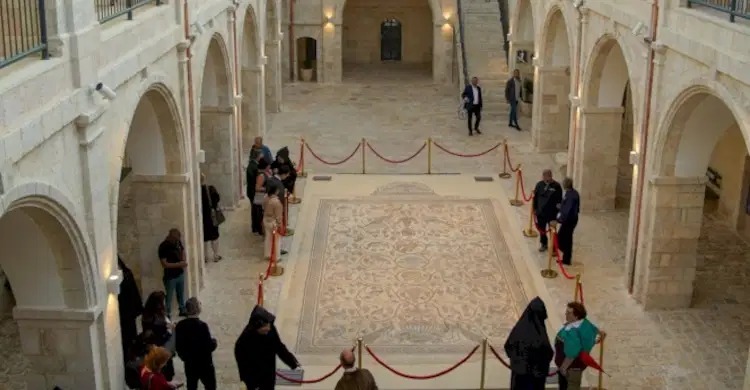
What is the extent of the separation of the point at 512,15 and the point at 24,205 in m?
19.0

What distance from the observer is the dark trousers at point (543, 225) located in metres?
15.3

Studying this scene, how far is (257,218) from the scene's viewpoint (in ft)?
53.2

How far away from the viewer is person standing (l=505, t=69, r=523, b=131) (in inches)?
922

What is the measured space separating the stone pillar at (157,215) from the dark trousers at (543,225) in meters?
5.69

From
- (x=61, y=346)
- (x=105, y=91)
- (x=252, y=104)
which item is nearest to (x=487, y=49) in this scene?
(x=252, y=104)

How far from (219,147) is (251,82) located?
3.73 m

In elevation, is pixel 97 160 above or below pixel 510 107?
above

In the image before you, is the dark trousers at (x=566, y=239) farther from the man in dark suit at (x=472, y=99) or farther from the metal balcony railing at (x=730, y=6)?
the man in dark suit at (x=472, y=99)

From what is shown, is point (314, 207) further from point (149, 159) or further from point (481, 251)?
point (149, 159)

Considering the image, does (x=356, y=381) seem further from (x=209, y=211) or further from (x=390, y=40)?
(x=390, y=40)

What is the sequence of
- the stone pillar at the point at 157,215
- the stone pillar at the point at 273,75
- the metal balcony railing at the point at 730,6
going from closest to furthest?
the metal balcony railing at the point at 730,6, the stone pillar at the point at 157,215, the stone pillar at the point at 273,75

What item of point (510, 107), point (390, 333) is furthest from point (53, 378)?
point (510, 107)

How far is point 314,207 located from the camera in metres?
17.9

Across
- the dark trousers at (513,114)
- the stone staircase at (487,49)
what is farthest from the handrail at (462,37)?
the dark trousers at (513,114)
